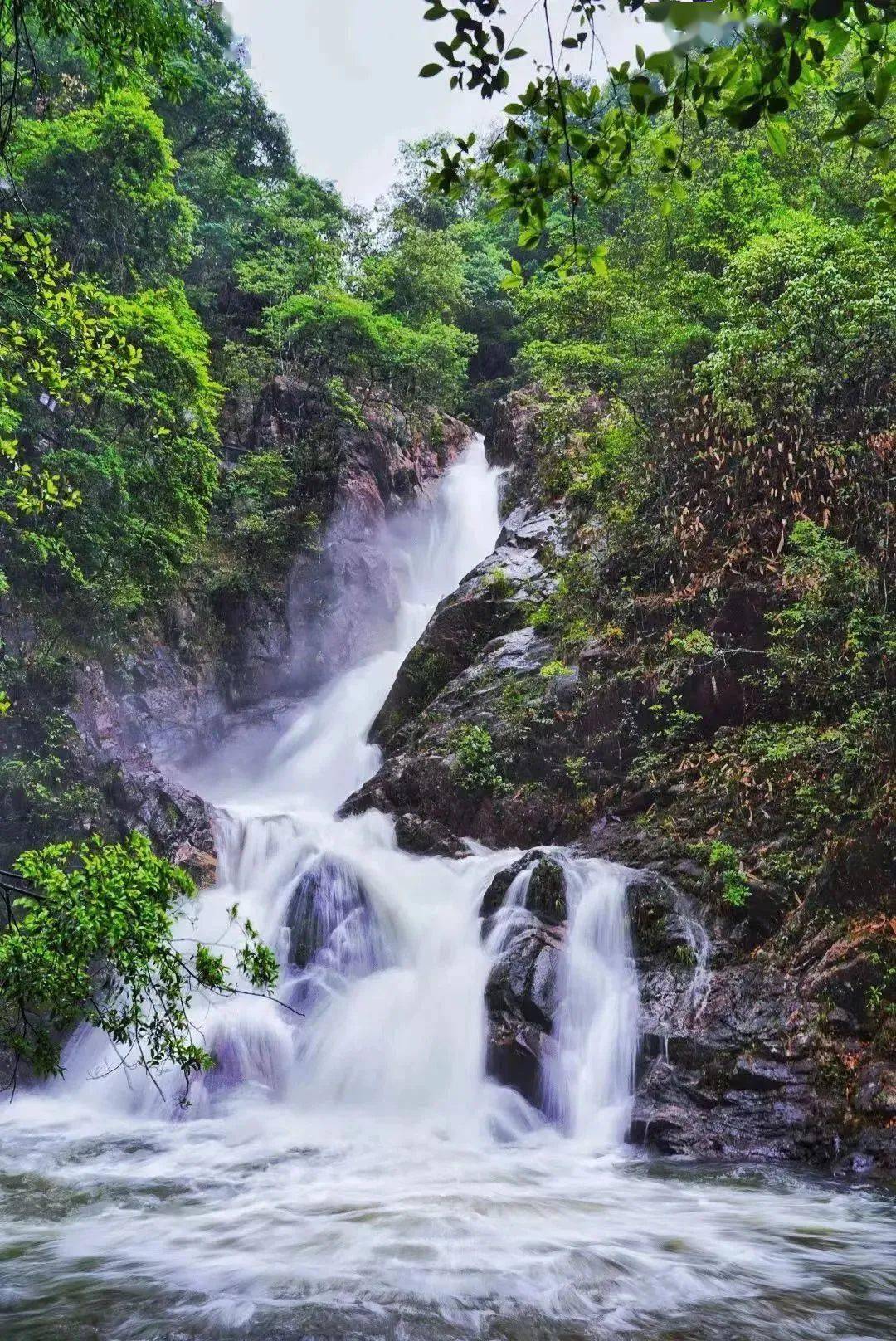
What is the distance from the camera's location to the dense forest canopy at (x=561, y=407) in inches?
136

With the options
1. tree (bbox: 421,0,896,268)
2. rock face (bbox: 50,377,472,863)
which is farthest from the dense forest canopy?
rock face (bbox: 50,377,472,863)

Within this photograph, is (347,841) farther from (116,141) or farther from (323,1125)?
(116,141)

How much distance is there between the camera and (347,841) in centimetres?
1291

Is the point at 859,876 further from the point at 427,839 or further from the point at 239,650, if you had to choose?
the point at 239,650

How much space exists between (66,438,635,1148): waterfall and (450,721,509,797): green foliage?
3.49ft

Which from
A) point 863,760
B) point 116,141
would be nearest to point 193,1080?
point 863,760

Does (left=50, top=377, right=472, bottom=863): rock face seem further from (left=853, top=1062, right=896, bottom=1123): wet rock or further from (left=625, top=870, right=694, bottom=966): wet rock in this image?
(left=853, top=1062, right=896, bottom=1123): wet rock

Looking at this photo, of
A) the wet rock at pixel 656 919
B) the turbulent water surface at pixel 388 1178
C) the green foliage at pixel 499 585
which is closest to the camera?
the turbulent water surface at pixel 388 1178

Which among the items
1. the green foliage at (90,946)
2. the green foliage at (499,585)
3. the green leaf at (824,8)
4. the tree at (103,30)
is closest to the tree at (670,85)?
the green leaf at (824,8)

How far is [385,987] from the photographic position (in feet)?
33.4

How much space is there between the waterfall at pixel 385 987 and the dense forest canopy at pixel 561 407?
1.34 metres

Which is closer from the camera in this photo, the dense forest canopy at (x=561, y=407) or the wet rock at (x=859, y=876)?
the dense forest canopy at (x=561, y=407)

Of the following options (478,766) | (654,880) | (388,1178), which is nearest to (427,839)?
(478,766)

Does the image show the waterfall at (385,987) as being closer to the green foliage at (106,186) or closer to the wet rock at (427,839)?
the wet rock at (427,839)
